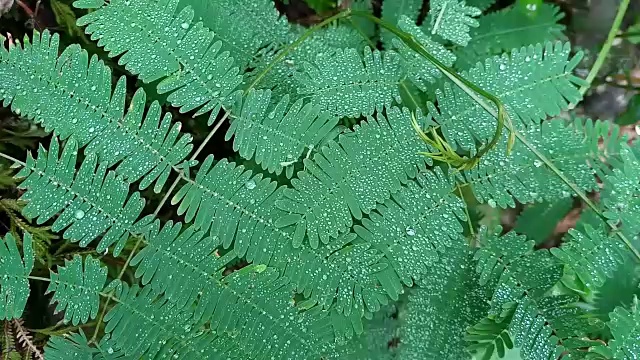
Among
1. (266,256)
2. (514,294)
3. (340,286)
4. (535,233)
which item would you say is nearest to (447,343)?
(514,294)

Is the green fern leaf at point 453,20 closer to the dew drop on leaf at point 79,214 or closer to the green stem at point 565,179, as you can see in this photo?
the green stem at point 565,179

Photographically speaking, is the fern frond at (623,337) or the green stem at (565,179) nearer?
the fern frond at (623,337)

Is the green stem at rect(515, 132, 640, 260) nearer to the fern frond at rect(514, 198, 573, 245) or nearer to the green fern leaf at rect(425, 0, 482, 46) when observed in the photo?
the green fern leaf at rect(425, 0, 482, 46)

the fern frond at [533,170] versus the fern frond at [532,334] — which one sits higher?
the fern frond at [533,170]

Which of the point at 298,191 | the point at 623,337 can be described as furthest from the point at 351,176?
the point at 623,337

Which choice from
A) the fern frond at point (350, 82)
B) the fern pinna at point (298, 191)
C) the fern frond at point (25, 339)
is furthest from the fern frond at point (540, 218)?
the fern frond at point (25, 339)

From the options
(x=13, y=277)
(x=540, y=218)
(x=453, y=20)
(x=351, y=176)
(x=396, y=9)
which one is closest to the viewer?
(x=13, y=277)

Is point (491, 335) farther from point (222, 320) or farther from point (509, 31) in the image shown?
point (509, 31)

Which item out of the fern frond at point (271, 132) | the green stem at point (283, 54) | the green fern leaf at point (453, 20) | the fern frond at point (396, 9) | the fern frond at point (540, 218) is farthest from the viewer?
the fern frond at point (540, 218)
